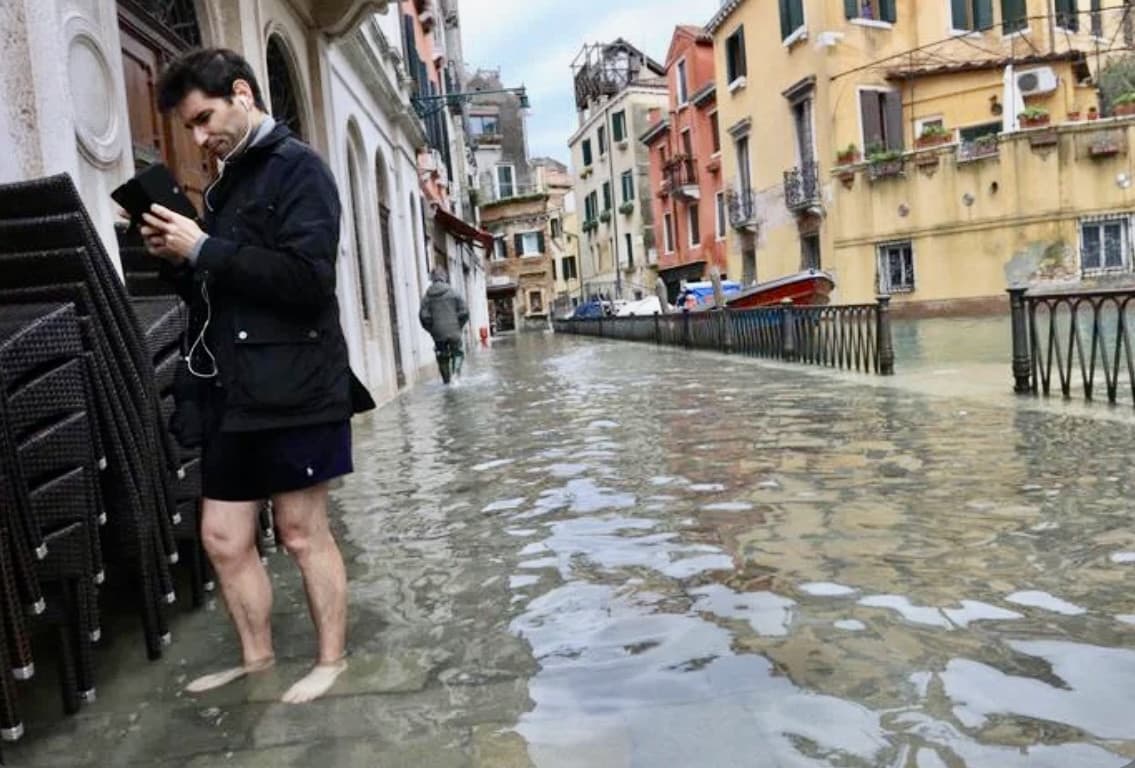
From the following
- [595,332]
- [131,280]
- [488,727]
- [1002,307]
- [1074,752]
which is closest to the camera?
[1074,752]

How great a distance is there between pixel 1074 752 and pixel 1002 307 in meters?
25.2

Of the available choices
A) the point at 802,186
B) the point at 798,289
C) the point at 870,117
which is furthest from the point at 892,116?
the point at 798,289

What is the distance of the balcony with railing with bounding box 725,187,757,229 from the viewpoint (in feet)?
109

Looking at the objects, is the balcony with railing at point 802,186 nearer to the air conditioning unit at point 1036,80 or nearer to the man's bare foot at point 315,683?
the air conditioning unit at point 1036,80

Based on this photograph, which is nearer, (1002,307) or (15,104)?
(15,104)

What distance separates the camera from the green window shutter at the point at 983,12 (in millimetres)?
28188

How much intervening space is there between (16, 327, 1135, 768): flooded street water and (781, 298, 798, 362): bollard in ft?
24.1

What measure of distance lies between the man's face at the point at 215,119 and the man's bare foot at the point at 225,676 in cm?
157

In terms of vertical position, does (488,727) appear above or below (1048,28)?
below

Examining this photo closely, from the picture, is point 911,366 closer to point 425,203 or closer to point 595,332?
point 425,203

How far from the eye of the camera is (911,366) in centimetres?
1196

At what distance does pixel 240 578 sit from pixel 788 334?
39.1 feet

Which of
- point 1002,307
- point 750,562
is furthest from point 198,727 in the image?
point 1002,307

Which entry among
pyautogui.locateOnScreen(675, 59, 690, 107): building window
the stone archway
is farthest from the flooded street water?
pyautogui.locateOnScreen(675, 59, 690, 107): building window
